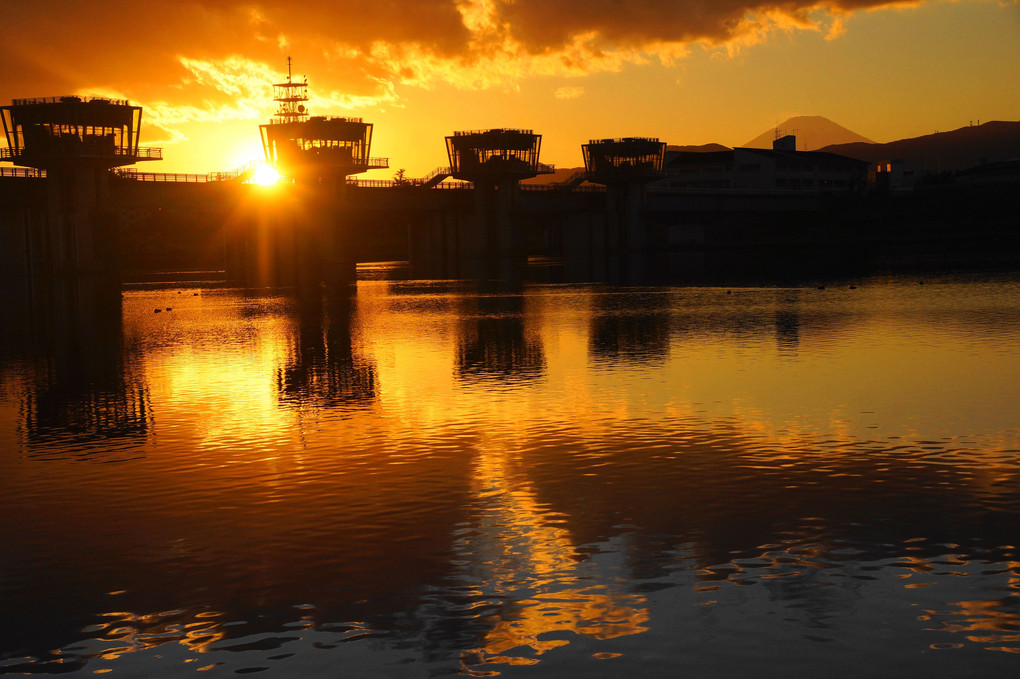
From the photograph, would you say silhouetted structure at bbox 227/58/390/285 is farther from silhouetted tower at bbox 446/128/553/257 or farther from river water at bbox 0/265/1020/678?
river water at bbox 0/265/1020/678

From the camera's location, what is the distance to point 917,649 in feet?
35.7

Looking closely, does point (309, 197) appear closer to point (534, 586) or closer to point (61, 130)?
point (61, 130)

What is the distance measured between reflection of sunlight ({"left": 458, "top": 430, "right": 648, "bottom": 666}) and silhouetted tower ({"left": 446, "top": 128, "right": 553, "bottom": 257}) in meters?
182

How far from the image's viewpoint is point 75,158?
5600 inches

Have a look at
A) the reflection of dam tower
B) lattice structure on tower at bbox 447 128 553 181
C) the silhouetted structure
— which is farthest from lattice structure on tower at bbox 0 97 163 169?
lattice structure on tower at bbox 447 128 553 181

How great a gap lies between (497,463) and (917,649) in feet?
34.6

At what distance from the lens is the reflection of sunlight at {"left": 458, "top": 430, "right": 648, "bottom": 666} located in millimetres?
11492

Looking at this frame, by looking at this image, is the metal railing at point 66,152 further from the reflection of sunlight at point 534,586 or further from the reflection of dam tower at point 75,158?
the reflection of sunlight at point 534,586

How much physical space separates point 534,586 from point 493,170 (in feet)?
610

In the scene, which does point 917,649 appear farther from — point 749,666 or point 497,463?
point 497,463

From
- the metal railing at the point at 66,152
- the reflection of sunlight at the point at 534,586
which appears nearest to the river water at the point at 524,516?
the reflection of sunlight at the point at 534,586

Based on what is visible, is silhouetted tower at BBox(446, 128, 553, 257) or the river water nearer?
the river water

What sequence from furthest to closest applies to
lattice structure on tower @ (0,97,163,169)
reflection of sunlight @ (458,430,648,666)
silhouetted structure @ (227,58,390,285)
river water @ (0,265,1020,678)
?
silhouetted structure @ (227,58,390,285) → lattice structure on tower @ (0,97,163,169) → reflection of sunlight @ (458,430,648,666) → river water @ (0,265,1020,678)

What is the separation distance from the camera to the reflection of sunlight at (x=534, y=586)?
11.5 meters
